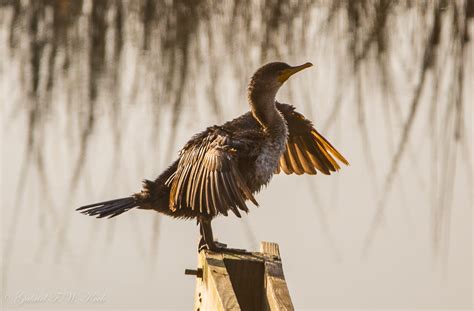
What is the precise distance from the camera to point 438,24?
16.4ft

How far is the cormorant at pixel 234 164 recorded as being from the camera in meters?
4.81

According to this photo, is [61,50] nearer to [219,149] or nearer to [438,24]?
[219,149]

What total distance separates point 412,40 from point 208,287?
152 centimetres

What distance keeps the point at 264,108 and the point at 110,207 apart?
666mm

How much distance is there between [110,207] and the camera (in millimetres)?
5078

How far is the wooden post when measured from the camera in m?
3.69

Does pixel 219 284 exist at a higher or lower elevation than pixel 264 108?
lower

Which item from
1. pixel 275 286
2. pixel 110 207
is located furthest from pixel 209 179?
pixel 275 286

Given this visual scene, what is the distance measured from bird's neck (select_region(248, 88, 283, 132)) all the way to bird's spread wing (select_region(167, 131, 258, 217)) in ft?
1.16

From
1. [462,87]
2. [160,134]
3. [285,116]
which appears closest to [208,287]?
[160,134]

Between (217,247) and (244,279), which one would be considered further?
(217,247)

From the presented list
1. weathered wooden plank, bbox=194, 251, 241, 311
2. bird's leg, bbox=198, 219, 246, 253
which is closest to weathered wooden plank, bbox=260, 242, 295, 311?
weathered wooden plank, bbox=194, 251, 241, 311

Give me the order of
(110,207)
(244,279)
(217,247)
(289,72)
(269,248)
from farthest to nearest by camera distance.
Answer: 1. (289,72)
2. (110,207)
3. (217,247)
4. (269,248)
5. (244,279)

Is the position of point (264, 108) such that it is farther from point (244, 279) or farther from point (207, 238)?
point (244, 279)
